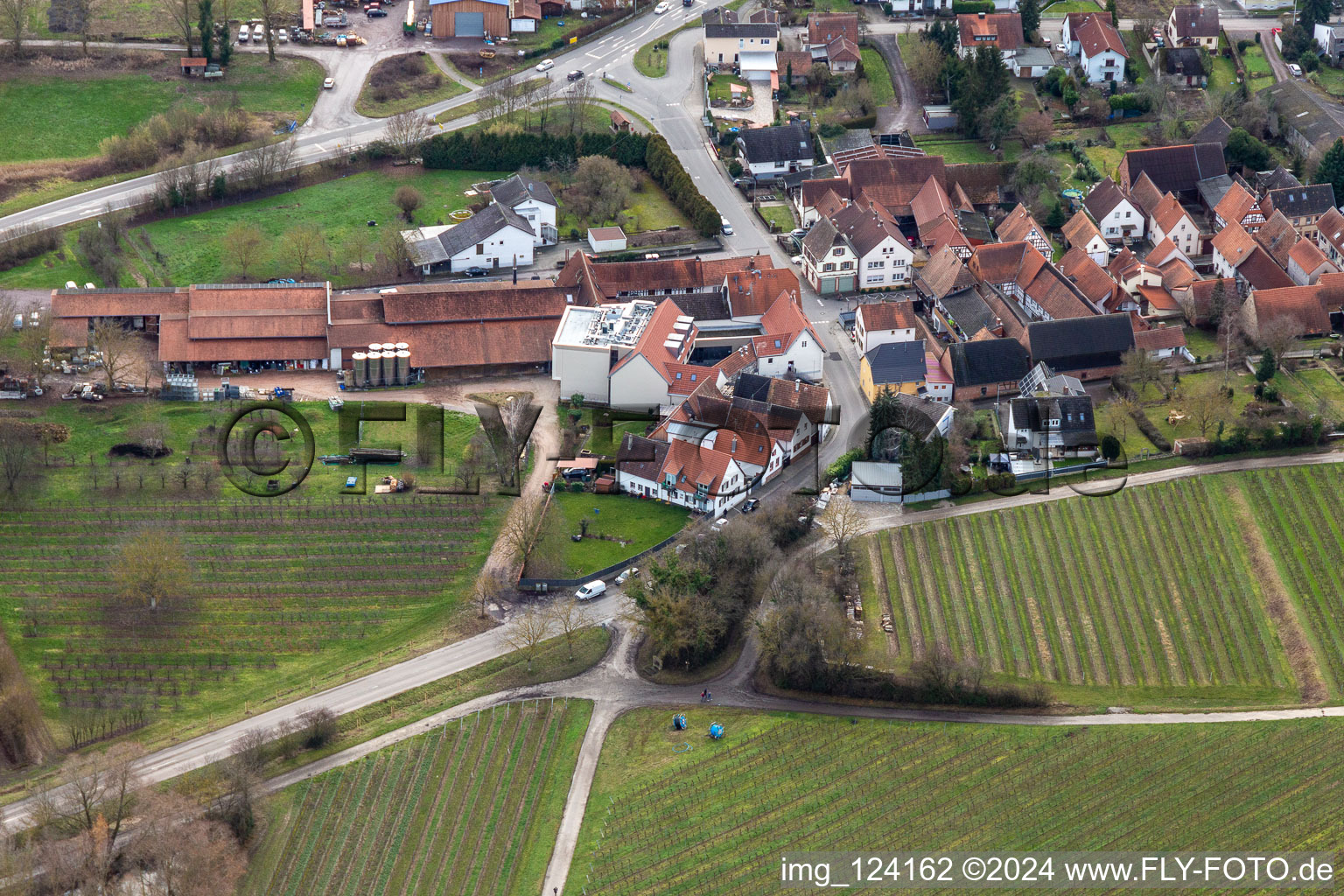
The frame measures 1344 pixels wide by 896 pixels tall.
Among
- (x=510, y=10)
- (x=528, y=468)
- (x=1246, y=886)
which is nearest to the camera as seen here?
(x=1246, y=886)

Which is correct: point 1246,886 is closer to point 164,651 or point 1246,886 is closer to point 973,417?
point 973,417

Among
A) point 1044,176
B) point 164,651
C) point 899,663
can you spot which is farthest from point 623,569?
point 1044,176

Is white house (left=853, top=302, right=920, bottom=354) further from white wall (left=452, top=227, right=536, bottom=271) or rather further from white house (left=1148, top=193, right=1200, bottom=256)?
white wall (left=452, top=227, right=536, bottom=271)

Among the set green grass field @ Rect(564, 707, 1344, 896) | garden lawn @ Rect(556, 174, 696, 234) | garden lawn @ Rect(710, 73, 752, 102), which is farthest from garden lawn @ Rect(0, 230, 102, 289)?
green grass field @ Rect(564, 707, 1344, 896)

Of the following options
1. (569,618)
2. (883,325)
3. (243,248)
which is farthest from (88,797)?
(883,325)

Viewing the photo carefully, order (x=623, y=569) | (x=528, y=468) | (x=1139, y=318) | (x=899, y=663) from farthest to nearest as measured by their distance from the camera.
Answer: (x=1139, y=318) → (x=528, y=468) → (x=623, y=569) → (x=899, y=663)

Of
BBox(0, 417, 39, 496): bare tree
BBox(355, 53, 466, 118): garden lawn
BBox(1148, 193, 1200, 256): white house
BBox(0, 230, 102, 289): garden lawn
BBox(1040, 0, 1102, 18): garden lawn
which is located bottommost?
BBox(0, 417, 39, 496): bare tree

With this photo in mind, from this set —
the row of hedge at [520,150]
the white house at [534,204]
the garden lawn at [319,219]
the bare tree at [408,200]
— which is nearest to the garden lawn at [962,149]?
the row of hedge at [520,150]
